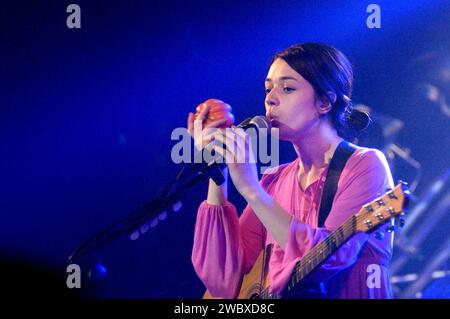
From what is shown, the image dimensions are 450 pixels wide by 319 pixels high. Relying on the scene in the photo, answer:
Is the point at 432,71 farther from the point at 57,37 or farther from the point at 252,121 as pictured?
the point at 57,37

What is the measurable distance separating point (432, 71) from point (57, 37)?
4.81 feet

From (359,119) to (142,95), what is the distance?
888mm

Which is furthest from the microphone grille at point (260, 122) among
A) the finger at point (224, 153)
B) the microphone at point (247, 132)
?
the finger at point (224, 153)

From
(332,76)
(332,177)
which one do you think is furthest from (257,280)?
(332,76)

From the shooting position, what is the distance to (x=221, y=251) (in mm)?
2139

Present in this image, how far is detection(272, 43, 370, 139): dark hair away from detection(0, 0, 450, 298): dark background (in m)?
0.19

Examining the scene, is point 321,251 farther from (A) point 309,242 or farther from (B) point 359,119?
(B) point 359,119

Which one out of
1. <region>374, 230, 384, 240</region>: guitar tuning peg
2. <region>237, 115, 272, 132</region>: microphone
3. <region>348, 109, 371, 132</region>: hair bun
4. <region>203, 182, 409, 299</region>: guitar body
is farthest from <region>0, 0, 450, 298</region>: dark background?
<region>374, 230, 384, 240</region>: guitar tuning peg

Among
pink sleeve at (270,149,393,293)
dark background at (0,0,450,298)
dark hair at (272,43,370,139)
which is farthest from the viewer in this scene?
dark background at (0,0,450,298)

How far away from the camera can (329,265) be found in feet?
5.92

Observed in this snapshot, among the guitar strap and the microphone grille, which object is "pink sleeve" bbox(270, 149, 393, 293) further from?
the microphone grille

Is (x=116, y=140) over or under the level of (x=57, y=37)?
under

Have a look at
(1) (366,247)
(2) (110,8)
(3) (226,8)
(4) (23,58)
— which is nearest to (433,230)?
(1) (366,247)

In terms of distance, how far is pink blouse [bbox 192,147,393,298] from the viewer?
73.4 inches
